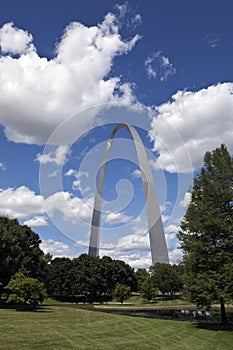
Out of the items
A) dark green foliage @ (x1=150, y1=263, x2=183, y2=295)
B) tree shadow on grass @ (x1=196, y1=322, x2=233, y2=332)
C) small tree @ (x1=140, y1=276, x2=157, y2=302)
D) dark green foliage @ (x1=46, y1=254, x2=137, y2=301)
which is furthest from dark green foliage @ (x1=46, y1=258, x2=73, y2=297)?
tree shadow on grass @ (x1=196, y1=322, x2=233, y2=332)

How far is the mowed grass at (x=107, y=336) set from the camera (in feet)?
42.2

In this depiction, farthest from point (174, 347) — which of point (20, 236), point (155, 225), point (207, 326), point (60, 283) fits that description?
point (60, 283)

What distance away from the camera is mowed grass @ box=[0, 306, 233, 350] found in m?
12.9

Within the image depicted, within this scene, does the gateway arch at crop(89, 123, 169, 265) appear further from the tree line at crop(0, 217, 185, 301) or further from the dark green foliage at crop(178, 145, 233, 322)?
the dark green foliage at crop(178, 145, 233, 322)

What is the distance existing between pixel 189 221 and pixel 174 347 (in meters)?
8.08

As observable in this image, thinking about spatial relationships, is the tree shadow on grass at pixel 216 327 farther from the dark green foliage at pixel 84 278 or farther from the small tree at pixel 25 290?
the dark green foliage at pixel 84 278

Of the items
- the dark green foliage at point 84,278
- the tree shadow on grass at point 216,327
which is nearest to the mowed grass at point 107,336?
the tree shadow on grass at point 216,327

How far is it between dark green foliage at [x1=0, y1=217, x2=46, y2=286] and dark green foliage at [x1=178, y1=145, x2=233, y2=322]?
18868 mm

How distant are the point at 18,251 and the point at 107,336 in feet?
77.3

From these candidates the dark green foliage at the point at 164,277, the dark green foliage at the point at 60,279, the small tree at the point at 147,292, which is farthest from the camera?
the dark green foliage at the point at 60,279

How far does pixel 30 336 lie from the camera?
45.2 ft

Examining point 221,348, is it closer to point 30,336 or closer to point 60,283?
point 30,336

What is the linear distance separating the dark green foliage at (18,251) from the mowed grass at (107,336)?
16.2m

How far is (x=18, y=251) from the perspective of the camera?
1437 inches
